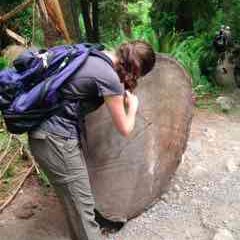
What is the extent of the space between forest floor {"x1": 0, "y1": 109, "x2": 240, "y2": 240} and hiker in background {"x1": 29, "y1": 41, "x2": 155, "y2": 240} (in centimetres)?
80

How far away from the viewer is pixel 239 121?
7082 millimetres

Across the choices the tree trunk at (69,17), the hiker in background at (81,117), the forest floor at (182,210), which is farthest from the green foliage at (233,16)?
the hiker in background at (81,117)

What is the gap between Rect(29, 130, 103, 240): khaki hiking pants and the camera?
3.81 meters

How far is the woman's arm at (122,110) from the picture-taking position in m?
3.58

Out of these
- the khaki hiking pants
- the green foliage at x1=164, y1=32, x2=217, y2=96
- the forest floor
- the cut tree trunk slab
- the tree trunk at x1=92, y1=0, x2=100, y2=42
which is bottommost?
the tree trunk at x1=92, y1=0, x2=100, y2=42

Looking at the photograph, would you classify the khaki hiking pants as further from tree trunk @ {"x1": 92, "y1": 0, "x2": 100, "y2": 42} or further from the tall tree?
tree trunk @ {"x1": 92, "y1": 0, "x2": 100, "y2": 42}

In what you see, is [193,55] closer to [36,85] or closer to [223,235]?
[223,235]

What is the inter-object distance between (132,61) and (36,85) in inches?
25.3

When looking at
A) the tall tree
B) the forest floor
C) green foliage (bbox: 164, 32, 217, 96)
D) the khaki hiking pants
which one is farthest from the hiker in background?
the tall tree

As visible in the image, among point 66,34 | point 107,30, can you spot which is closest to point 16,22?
point 107,30

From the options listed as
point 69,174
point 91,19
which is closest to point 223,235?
point 69,174

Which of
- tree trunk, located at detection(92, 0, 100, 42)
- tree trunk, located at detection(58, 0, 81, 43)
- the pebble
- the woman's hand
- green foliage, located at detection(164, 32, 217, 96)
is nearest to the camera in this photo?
the woman's hand

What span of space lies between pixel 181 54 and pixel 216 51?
52 cm

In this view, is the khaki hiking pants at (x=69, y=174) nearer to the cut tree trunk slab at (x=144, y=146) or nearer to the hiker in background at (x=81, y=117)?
the hiker in background at (x=81, y=117)
